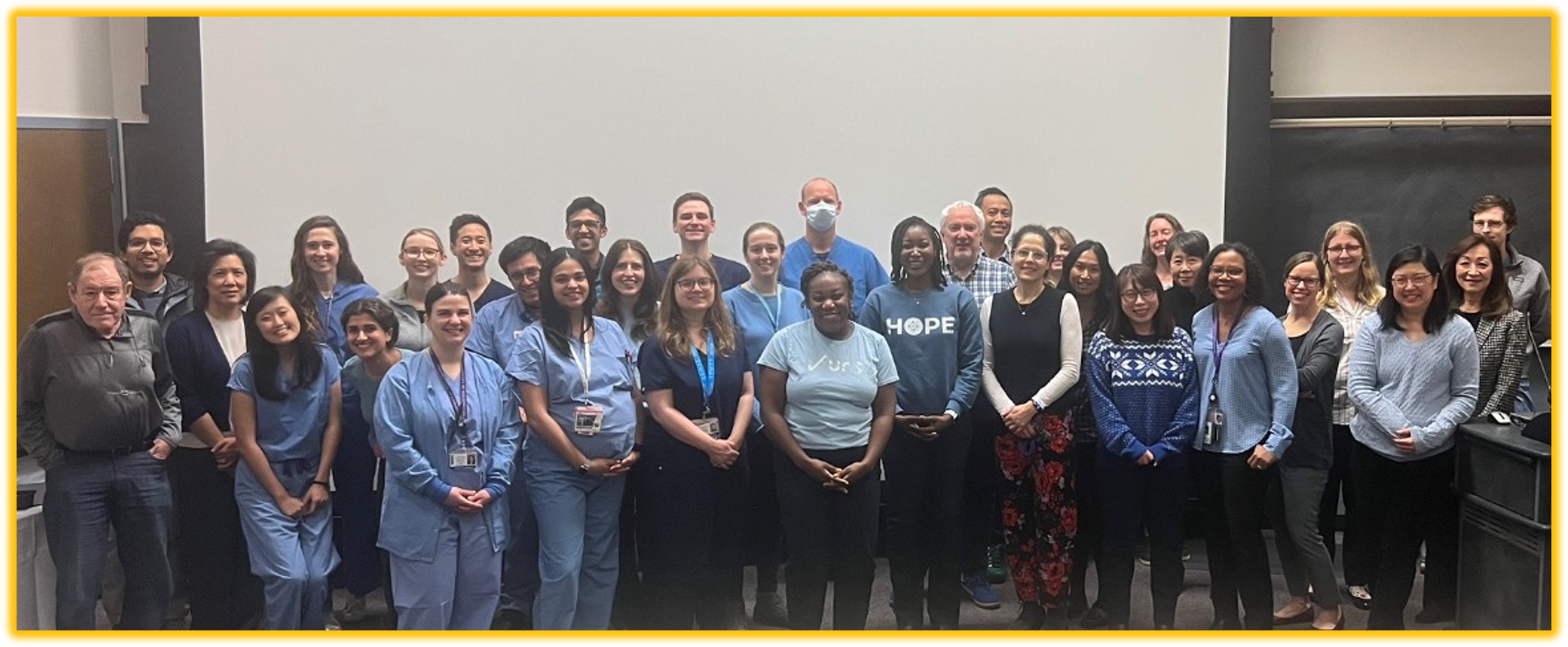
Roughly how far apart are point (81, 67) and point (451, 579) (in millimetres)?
2529

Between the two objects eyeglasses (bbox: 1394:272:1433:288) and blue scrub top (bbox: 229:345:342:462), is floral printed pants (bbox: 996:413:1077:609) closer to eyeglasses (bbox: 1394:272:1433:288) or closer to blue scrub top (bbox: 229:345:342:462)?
eyeglasses (bbox: 1394:272:1433:288)

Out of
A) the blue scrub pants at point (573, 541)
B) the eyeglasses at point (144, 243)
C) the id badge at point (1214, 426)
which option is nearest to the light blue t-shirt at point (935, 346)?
the id badge at point (1214, 426)

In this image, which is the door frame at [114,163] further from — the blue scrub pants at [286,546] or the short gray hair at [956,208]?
the short gray hair at [956,208]

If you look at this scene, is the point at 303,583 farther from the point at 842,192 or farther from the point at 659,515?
the point at 842,192

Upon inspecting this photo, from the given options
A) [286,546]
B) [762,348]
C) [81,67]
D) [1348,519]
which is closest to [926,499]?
[762,348]

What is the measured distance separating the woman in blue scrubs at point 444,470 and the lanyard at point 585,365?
0.22m

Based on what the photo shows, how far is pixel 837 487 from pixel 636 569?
766 mm

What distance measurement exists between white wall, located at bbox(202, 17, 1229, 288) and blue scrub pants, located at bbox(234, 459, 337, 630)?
99 cm

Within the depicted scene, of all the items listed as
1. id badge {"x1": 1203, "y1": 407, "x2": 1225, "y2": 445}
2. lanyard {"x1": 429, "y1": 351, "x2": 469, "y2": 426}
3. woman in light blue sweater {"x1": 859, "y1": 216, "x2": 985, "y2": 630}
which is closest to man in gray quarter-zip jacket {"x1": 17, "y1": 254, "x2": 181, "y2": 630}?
lanyard {"x1": 429, "y1": 351, "x2": 469, "y2": 426}

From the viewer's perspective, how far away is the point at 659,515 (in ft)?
10.7

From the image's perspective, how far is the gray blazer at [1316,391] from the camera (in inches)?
132

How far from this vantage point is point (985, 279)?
3611mm

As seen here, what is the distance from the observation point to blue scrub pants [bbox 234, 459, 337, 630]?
3.19m

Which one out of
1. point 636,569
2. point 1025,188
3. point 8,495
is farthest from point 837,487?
point 8,495
